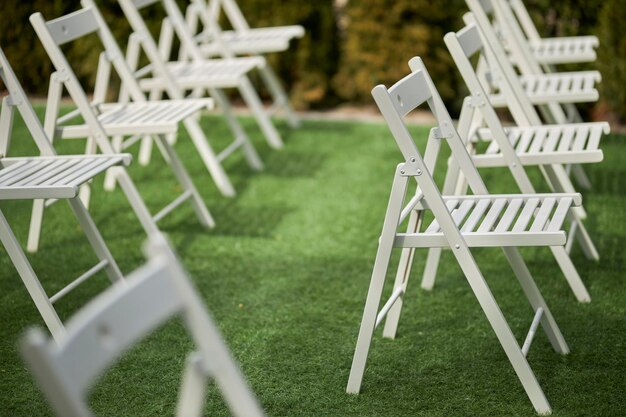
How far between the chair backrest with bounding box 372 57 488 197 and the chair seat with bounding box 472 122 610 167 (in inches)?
20.2

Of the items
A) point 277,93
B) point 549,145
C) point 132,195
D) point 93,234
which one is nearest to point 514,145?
point 549,145

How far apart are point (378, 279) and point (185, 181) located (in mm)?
2071

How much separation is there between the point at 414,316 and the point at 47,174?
5.05ft

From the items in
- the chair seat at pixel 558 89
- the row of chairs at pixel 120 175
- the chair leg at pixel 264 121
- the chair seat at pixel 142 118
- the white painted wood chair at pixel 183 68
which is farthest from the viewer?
the chair leg at pixel 264 121

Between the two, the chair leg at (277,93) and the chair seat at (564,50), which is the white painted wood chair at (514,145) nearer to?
the chair seat at (564,50)

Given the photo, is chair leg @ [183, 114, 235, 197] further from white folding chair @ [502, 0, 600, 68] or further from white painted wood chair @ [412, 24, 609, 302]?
white folding chair @ [502, 0, 600, 68]

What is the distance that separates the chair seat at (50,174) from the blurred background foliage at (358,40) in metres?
3.67

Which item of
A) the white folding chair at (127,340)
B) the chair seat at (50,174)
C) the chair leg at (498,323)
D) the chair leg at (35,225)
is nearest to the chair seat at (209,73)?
the chair leg at (35,225)

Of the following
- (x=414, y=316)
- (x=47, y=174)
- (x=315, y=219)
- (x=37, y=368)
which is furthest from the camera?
(x=315, y=219)

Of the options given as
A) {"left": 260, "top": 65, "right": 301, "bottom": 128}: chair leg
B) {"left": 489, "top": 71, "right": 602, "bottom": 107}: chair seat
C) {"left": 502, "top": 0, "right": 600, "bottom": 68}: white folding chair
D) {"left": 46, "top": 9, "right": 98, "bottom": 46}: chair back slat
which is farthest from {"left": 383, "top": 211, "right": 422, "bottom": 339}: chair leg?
{"left": 260, "top": 65, "right": 301, "bottom": 128}: chair leg

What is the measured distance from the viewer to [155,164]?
20.1 ft

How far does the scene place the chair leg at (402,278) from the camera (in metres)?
3.38

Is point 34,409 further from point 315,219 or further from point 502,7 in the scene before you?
point 502,7

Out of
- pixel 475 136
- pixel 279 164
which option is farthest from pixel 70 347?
pixel 279 164
